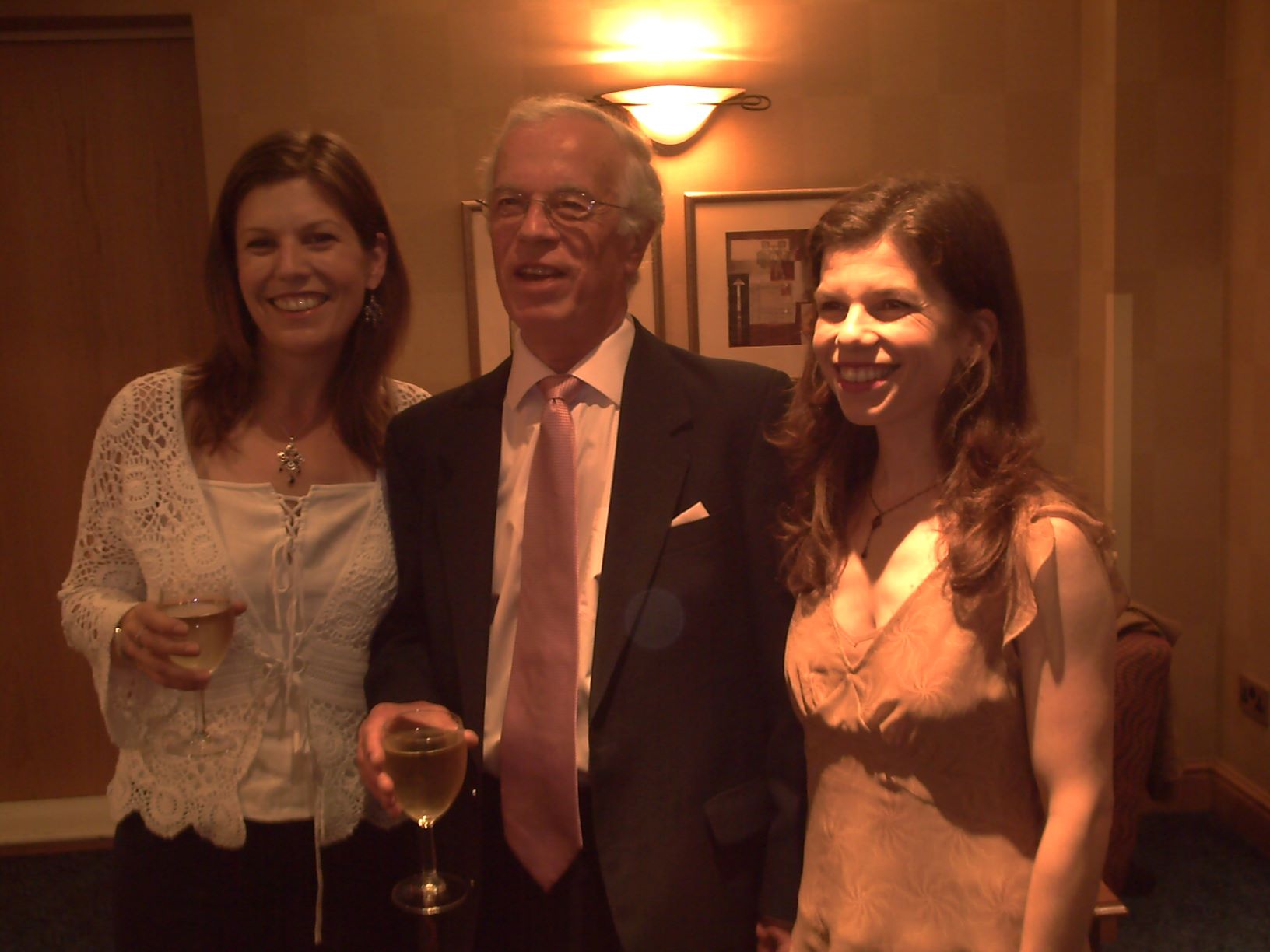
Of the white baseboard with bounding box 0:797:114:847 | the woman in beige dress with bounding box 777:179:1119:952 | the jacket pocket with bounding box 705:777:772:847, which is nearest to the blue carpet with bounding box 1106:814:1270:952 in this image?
the jacket pocket with bounding box 705:777:772:847

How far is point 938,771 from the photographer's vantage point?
135cm

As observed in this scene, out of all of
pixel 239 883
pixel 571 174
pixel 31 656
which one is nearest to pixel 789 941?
pixel 239 883

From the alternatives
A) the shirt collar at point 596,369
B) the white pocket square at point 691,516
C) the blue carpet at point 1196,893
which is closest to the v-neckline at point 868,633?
the white pocket square at point 691,516

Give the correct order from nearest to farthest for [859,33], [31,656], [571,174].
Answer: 1. [571,174]
2. [859,33]
3. [31,656]

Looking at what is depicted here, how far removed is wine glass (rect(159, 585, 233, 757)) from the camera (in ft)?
5.24

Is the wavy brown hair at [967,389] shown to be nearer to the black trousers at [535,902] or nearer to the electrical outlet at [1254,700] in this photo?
the black trousers at [535,902]

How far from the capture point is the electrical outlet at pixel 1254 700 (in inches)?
136

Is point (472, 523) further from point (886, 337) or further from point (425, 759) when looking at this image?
point (886, 337)

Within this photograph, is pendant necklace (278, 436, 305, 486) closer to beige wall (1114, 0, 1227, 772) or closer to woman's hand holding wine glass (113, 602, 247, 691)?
woman's hand holding wine glass (113, 602, 247, 691)

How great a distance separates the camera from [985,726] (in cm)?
133

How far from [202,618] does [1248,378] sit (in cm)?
316

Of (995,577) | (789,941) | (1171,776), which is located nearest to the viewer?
(995,577)

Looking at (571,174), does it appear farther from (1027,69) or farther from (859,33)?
(1027,69)

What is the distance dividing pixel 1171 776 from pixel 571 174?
2.28m
